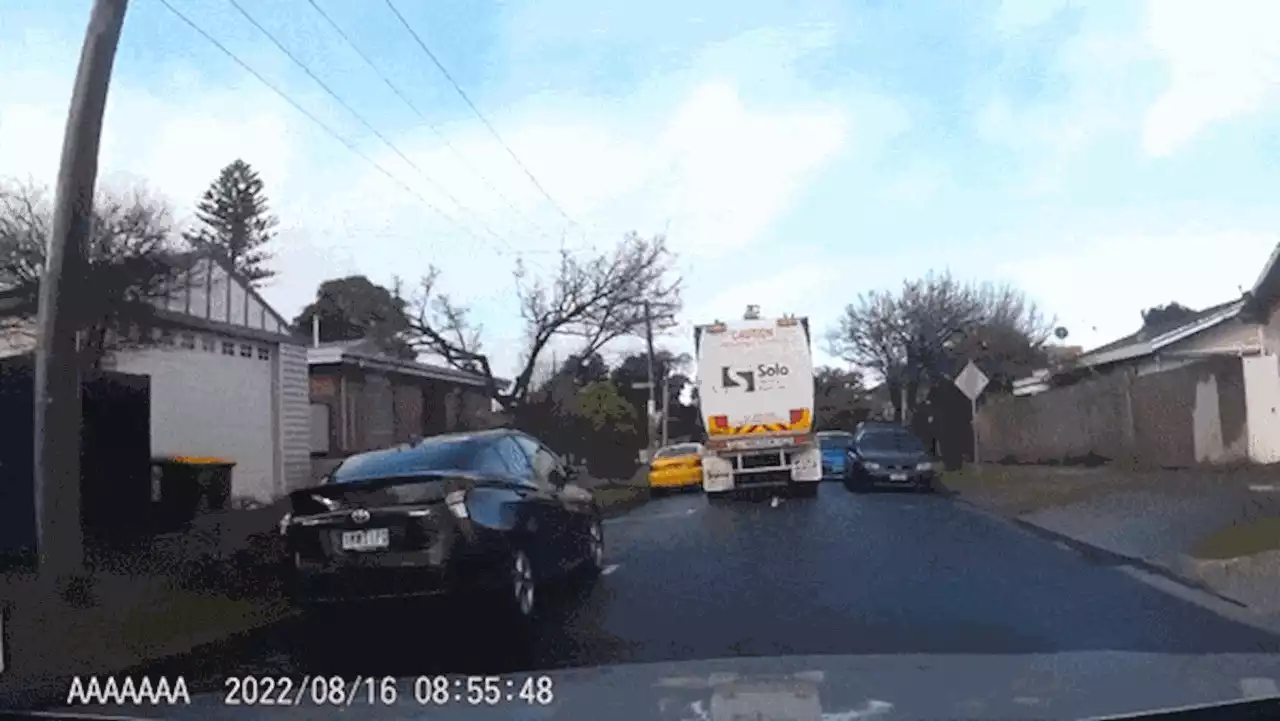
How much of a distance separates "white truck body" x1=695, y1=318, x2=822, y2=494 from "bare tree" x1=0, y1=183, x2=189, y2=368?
1530cm

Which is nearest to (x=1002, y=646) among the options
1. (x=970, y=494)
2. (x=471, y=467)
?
(x=471, y=467)

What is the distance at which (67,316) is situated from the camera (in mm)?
10023

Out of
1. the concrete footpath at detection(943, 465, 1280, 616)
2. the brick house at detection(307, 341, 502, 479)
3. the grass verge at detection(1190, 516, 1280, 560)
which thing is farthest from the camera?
the brick house at detection(307, 341, 502, 479)

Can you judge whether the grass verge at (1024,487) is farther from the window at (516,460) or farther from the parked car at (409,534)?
the parked car at (409,534)

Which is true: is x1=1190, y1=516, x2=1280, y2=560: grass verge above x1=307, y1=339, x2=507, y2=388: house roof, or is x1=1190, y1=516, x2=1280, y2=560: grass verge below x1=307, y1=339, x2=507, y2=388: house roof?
below

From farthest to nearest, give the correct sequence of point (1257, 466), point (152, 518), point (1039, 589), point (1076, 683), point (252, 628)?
1. point (1257, 466)
2. point (152, 518)
3. point (1039, 589)
4. point (252, 628)
5. point (1076, 683)

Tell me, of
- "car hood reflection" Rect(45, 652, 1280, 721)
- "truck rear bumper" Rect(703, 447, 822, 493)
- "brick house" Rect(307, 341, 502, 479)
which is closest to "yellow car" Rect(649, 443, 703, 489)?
"truck rear bumper" Rect(703, 447, 822, 493)

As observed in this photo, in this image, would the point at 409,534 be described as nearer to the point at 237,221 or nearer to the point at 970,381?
the point at 237,221

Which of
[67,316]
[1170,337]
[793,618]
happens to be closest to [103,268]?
[67,316]

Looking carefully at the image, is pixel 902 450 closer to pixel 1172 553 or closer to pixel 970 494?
pixel 970 494

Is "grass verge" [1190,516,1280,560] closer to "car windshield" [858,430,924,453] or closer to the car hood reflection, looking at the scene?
the car hood reflection

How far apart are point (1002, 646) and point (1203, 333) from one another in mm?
25254

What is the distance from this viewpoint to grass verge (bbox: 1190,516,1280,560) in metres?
12.7

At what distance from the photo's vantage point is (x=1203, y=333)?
31250mm
